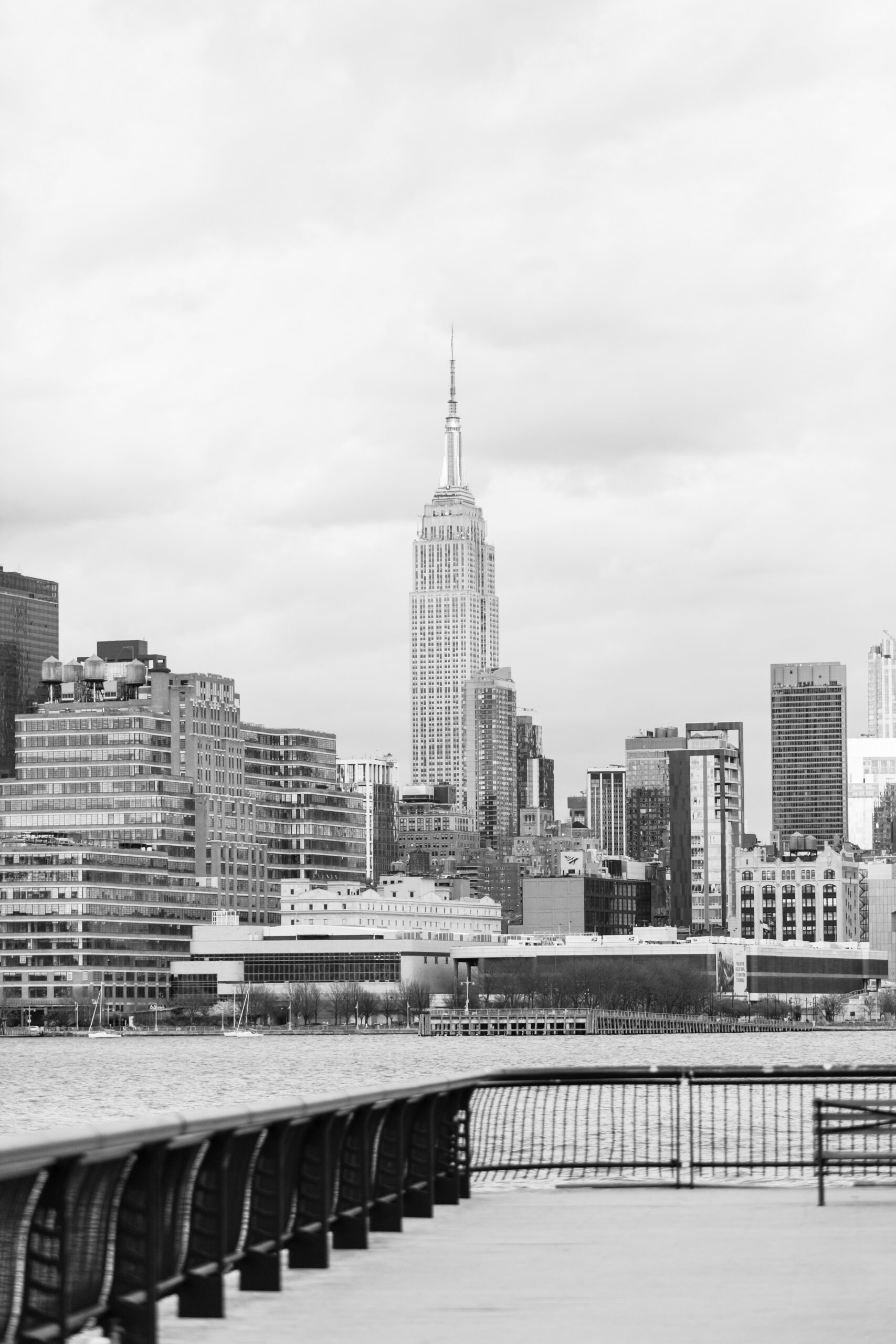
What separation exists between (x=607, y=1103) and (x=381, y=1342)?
8854 cm

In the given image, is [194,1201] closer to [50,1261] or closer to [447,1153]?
[50,1261]

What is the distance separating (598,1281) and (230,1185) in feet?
10.3

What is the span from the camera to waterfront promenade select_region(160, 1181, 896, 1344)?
17562 millimetres

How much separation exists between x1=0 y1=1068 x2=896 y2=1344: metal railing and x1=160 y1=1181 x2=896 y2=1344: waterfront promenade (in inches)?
13.5

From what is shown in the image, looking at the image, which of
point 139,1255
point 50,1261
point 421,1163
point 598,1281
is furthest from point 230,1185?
point 421,1163

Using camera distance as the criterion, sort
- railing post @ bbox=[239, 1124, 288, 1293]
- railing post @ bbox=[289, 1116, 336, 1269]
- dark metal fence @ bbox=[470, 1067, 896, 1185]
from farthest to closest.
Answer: dark metal fence @ bbox=[470, 1067, 896, 1185]
railing post @ bbox=[289, 1116, 336, 1269]
railing post @ bbox=[239, 1124, 288, 1293]

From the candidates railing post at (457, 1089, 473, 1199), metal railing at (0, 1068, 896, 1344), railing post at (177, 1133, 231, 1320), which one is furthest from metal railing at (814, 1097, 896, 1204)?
railing post at (177, 1133, 231, 1320)

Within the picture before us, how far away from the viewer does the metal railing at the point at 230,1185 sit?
1465cm

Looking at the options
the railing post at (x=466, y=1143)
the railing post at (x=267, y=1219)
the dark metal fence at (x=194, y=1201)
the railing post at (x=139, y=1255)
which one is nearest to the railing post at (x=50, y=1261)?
the dark metal fence at (x=194, y=1201)

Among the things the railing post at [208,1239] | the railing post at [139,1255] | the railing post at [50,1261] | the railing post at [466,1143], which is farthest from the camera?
the railing post at [466,1143]

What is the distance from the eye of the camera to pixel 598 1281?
2027cm

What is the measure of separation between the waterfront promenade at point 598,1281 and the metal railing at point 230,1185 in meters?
0.34

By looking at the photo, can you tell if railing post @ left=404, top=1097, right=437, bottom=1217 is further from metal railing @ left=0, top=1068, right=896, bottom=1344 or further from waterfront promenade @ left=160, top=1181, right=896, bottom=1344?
waterfront promenade @ left=160, top=1181, right=896, bottom=1344

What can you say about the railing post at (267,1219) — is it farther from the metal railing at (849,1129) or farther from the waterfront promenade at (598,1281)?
the metal railing at (849,1129)
